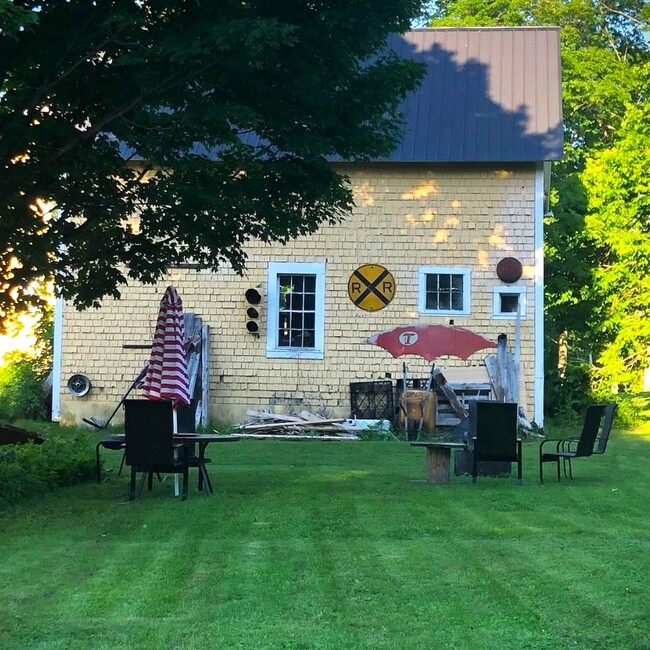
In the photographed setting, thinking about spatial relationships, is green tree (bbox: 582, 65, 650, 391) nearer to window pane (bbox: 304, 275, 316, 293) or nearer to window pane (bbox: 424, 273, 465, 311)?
window pane (bbox: 424, 273, 465, 311)

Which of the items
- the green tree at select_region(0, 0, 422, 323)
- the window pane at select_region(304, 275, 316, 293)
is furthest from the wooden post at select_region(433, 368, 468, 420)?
the green tree at select_region(0, 0, 422, 323)

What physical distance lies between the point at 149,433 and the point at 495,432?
3.76 meters

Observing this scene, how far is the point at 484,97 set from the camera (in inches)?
859

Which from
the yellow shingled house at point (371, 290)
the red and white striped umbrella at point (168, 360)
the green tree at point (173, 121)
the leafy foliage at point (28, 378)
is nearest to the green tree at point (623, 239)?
the yellow shingled house at point (371, 290)

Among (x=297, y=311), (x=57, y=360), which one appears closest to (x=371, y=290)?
(x=297, y=311)

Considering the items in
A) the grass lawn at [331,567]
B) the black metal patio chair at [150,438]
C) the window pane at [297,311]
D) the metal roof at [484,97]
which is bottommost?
the grass lawn at [331,567]

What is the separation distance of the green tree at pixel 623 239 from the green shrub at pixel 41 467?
600 inches

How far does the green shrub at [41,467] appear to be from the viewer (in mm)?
10547

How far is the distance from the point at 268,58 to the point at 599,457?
30.1 ft

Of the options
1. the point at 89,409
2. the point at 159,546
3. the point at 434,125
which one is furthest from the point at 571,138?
the point at 159,546

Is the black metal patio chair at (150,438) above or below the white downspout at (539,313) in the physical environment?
below

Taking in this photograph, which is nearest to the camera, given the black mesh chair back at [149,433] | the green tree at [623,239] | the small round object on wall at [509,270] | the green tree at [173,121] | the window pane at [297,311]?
the green tree at [173,121]

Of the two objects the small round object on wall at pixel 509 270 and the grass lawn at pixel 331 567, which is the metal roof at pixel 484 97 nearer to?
the small round object on wall at pixel 509 270

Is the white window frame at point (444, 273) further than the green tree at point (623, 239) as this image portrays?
No
